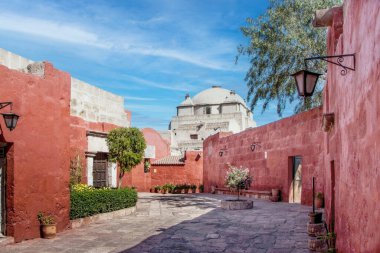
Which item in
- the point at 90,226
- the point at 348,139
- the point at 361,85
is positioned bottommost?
the point at 90,226

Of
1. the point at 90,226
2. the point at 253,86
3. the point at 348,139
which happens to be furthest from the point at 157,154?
the point at 348,139

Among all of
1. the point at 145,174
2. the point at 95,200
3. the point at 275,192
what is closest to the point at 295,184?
the point at 275,192

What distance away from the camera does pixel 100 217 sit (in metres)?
11.3

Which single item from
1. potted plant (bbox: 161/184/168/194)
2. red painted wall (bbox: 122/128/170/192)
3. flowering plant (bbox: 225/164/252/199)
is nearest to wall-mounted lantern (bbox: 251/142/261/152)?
flowering plant (bbox: 225/164/252/199)

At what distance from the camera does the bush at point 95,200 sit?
10.1 m

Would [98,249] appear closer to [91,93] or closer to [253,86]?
[91,93]

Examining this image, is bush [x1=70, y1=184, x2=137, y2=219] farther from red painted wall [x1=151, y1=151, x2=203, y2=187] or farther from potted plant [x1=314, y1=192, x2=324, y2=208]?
red painted wall [x1=151, y1=151, x2=203, y2=187]

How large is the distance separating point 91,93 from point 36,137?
6.95m

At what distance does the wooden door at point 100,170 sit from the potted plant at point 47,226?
6.91 meters

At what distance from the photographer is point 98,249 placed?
7.46 meters

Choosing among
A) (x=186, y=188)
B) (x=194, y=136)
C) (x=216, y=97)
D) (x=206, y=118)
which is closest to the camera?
(x=186, y=188)

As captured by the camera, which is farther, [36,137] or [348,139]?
[36,137]

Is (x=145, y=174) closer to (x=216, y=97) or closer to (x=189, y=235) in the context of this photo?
(x=189, y=235)

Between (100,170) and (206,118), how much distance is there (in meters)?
34.9
